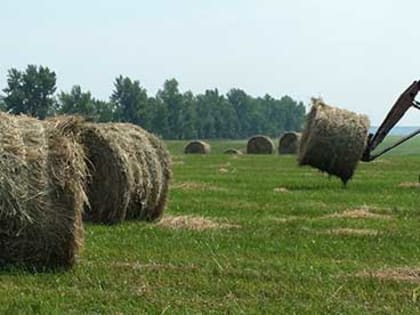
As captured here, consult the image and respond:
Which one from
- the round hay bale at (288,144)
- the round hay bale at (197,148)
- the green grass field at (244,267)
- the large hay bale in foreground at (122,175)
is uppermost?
the large hay bale in foreground at (122,175)

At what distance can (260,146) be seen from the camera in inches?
2431

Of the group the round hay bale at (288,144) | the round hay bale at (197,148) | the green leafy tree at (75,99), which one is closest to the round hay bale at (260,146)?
the round hay bale at (288,144)

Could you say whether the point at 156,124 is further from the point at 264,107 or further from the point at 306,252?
the point at 306,252

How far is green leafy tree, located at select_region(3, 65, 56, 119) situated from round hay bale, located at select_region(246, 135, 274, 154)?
168 ft

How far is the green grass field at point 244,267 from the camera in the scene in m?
8.98

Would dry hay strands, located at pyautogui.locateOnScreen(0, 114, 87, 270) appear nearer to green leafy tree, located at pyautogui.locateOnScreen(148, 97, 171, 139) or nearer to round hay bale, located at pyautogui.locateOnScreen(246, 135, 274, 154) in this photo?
round hay bale, located at pyautogui.locateOnScreen(246, 135, 274, 154)

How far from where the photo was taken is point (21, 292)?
945 cm

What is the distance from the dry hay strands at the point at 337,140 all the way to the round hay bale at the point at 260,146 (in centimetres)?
3466

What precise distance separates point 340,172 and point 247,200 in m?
5.69

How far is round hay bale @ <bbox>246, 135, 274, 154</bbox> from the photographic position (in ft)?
200

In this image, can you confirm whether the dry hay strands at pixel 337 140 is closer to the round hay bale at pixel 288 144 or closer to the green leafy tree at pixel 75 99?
the round hay bale at pixel 288 144

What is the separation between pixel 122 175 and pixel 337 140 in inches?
442

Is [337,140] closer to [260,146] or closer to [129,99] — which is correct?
[260,146]

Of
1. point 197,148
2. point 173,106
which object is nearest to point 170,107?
point 173,106
